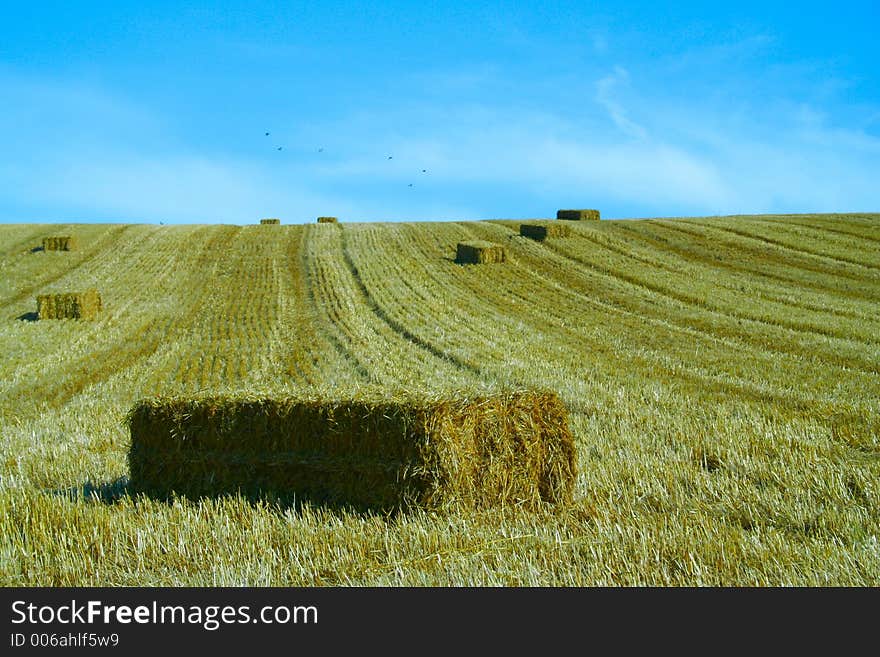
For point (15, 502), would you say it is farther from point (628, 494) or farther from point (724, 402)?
point (724, 402)

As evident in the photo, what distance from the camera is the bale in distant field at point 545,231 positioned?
38.5 m

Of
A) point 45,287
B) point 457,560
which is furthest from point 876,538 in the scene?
point 45,287

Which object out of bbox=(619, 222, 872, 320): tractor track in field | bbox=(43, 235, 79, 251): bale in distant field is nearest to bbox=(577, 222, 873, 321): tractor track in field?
bbox=(619, 222, 872, 320): tractor track in field

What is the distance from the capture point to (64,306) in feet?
80.9

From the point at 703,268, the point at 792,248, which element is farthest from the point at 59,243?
the point at 792,248

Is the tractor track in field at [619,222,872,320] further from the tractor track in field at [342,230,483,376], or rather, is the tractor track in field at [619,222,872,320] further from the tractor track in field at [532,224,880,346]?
the tractor track in field at [342,230,483,376]

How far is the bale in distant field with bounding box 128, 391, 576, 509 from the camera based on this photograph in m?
6.60

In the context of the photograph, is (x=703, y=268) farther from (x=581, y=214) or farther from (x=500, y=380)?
(x=500, y=380)

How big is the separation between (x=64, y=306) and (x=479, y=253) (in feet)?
54.8

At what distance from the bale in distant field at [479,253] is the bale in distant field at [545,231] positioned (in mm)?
5111

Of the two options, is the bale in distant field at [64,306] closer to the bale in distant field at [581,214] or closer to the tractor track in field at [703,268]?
the tractor track in field at [703,268]

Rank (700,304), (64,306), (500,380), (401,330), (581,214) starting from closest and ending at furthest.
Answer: (500,380) < (401,330) < (64,306) < (700,304) < (581,214)

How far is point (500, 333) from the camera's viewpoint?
2038 centimetres

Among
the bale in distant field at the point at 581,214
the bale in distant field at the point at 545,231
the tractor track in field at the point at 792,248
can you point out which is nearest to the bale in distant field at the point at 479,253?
the bale in distant field at the point at 545,231
